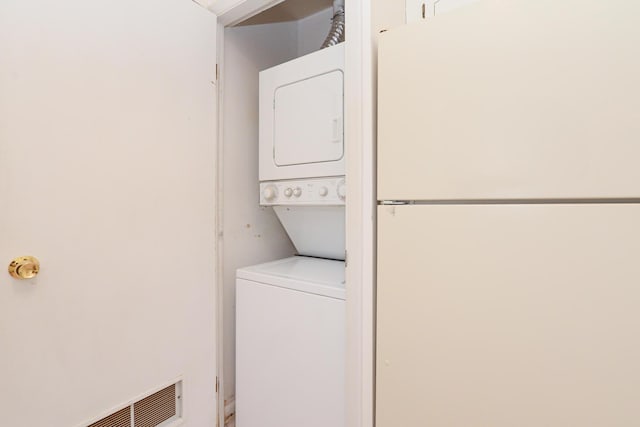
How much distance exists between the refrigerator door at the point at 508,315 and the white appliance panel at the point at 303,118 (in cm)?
70

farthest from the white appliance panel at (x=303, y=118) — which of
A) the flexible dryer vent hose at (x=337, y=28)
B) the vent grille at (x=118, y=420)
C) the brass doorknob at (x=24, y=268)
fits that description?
the vent grille at (x=118, y=420)

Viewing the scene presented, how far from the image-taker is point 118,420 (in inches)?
52.9

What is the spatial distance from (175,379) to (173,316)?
0.33 m

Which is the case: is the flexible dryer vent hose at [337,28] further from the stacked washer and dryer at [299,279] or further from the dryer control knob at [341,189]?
the dryer control knob at [341,189]

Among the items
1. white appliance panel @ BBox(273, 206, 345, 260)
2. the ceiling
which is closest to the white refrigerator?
white appliance panel @ BBox(273, 206, 345, 260)

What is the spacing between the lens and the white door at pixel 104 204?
105cm

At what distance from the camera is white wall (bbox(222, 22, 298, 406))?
6.54ft

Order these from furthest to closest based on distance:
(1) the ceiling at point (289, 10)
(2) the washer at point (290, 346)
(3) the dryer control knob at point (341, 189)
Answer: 1. (1) the ceiling at point (289, 10)
2. (3) the dryer control knob at point (341, 189)
3. (2) the washer at point (290, 346)

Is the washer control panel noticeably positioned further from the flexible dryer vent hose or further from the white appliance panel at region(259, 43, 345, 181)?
the flexible dryer vent hose

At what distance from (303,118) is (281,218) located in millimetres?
728

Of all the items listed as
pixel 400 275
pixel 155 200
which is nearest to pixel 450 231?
pixel 400 275

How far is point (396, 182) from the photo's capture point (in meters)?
1.12

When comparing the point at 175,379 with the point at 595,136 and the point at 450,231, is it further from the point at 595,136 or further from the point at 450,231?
the point at 595,136

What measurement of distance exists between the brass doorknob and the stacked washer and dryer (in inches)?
37.1
